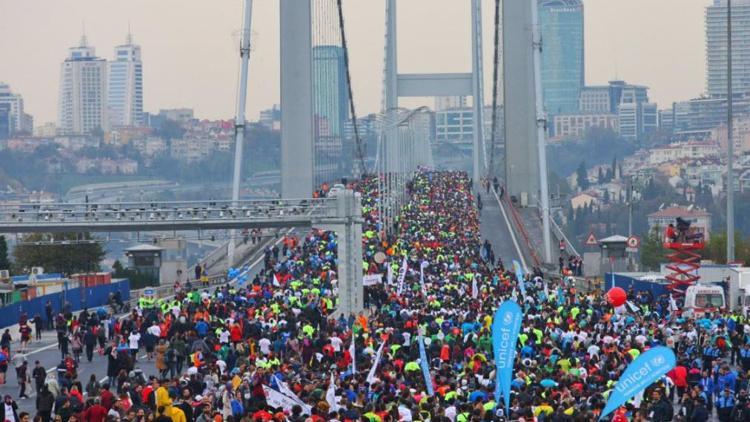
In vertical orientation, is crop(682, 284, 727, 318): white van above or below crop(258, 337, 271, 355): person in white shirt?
below

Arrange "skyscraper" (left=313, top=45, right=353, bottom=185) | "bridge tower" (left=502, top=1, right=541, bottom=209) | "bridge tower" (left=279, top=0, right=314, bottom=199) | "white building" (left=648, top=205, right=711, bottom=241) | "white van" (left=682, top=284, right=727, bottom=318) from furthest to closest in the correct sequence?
"white building" (left=648, top=205, right=711, bottom=241)
"skyscraper" (left=313, top=45, right=353, bottom=185)
"bridge tower" (left=502, top=1, right=541, bottom=209)
"bridge tower" (left=279, top=0, right=314, bottom=199)
"white van" (left=682, top=284, right=727, bottom=318)

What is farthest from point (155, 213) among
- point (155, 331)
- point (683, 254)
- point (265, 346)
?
point (265, 346)

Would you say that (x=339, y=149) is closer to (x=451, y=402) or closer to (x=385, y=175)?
(x=385, y=175)

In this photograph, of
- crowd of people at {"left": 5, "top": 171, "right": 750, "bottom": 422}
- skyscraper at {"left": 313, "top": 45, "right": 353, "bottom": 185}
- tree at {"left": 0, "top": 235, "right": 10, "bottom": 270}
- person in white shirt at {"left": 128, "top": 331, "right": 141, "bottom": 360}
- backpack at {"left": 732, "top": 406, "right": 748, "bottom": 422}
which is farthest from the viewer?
skyscraper at {"left": 313, "top": 45, "right": 353, "bottom": 185}

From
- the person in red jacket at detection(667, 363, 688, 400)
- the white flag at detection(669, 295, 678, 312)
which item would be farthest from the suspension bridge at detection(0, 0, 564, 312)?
the person in red jacket at detection(667, 363, 688, 400)

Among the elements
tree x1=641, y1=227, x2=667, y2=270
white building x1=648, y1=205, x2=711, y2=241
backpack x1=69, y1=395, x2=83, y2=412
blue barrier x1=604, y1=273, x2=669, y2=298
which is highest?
backpack x1=69, y1=395, x2=83, y2=412

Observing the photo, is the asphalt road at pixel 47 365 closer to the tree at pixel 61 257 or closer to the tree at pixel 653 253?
the tree at pixel 61 257

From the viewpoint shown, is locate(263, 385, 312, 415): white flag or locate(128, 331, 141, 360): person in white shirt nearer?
locate(263, 385, 312, 415): white flag

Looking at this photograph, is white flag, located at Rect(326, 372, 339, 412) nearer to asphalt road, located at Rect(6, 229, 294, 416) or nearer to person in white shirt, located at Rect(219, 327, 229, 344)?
asphalt road, located at Rect(6, 229, 294, 416)

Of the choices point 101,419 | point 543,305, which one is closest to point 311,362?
point 101,419

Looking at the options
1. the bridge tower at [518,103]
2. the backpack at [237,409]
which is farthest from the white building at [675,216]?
the backpack at [237,409]
